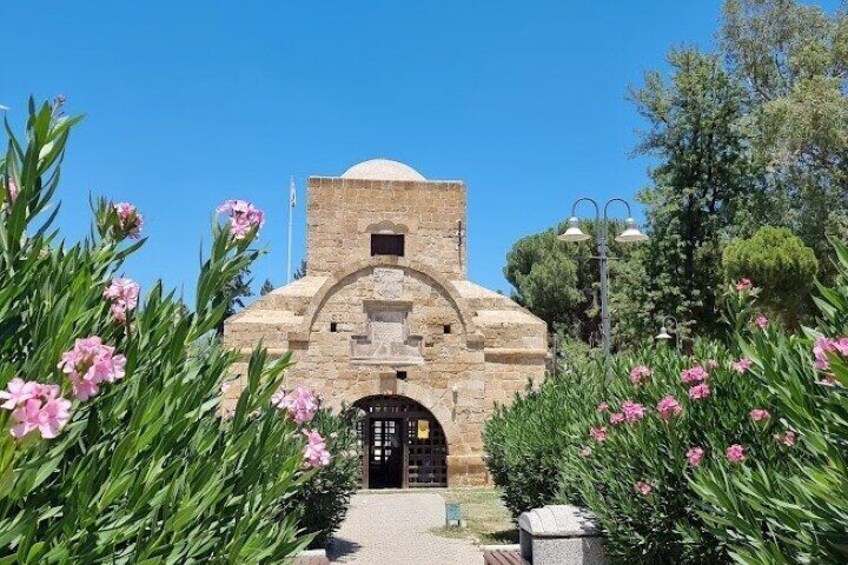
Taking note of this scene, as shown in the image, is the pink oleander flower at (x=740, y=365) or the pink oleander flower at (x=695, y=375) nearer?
the pink oleander flower at (x=740, y=365)

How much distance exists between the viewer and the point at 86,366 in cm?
188

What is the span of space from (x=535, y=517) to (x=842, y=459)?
13.5 feet

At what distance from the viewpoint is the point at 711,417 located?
4.89 metres

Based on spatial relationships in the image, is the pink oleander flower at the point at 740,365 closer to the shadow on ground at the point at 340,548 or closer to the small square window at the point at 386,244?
the shadow on ground at the point at 340,548

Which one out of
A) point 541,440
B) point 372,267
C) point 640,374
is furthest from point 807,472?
point 372,267

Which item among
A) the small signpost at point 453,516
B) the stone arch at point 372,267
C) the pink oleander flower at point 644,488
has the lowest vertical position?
the small signpost at point 453,516

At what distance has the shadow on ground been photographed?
380 inches

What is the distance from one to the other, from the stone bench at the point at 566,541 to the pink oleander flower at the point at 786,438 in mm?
2178

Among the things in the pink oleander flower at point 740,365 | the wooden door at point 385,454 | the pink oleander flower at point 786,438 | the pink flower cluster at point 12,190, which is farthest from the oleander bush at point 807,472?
the wooden door at point 385,454

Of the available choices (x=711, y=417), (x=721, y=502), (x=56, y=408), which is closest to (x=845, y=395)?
(x=721, y=502)

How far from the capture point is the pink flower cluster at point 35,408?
1.65 meters

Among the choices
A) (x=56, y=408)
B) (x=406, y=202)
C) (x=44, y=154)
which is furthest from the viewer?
(x=406, y=202)

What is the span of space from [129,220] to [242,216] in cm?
52

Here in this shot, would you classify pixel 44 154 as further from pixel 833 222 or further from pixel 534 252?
pixel 534 252
